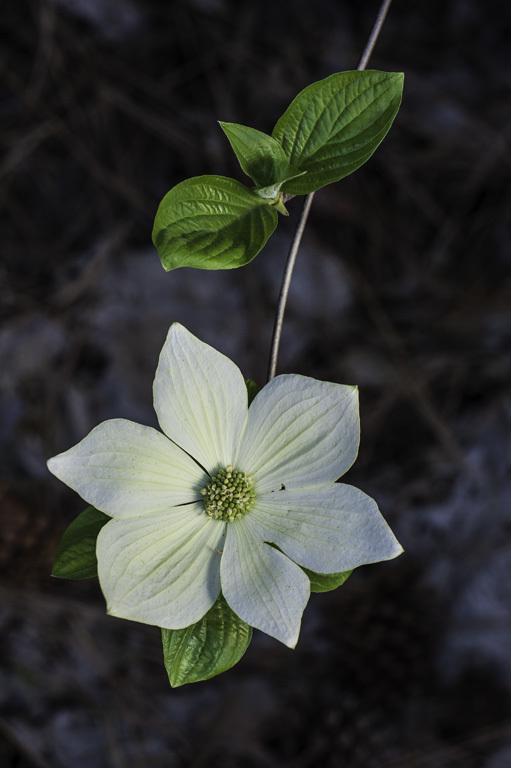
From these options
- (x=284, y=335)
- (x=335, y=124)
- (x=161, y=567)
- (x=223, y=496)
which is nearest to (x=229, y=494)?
(x=223, y=496)

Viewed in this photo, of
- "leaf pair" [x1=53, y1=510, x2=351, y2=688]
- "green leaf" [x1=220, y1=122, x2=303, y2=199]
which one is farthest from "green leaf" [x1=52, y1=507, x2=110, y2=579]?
"green leaf" [x1=220, y1=122, x2=303, y2=199]

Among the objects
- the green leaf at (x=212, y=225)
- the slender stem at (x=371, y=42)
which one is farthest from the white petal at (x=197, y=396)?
the slender stem at (x=371, y=42)

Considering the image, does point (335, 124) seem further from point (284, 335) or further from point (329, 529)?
point (284, 335)

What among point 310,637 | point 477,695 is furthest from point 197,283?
point 477,695

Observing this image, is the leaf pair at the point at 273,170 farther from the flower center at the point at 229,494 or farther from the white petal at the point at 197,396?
the flower center at the point at 229,494

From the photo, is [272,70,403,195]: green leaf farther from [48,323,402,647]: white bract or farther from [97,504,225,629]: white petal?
[97,504,225,629]: white petal

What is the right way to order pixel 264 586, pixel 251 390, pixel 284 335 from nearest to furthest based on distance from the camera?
pixel 264 586, pixel 251 390, pixel 284 335
